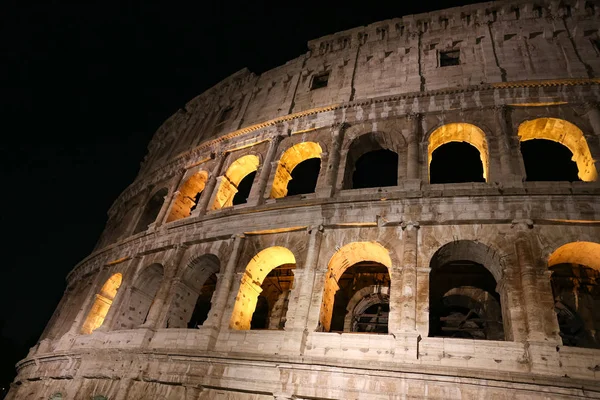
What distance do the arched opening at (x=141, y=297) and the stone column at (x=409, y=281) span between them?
8.10 metres

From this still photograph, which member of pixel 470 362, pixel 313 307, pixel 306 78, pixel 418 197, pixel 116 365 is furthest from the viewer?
pixel 306 78

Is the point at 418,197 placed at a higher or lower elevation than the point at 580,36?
lower

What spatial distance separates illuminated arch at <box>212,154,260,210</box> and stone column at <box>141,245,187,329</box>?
2.39m

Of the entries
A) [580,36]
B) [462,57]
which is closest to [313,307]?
[462,57]

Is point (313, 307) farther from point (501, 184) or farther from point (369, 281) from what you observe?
point (501, 184)

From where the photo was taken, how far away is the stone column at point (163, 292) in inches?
441

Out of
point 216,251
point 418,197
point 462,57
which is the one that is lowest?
point 216,251

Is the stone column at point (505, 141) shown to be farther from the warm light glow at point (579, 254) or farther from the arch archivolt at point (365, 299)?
the arch archivolt at point (365, 299)

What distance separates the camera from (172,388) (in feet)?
31.1

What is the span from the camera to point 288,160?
44.9ft

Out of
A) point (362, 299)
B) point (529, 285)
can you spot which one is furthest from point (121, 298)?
point (529, 285)

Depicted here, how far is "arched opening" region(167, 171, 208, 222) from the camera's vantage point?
15281mm

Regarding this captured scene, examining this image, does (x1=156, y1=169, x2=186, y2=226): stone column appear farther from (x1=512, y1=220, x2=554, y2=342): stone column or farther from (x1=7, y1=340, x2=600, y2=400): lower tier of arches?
(x1=512, y1=220, x2=554, y2=342): stone column

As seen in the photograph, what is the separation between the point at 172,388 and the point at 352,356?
176 inches
